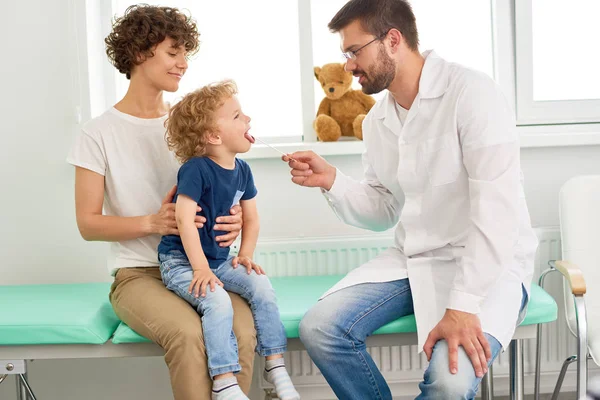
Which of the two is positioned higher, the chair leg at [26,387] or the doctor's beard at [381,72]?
the doctor's beard at [381,72]

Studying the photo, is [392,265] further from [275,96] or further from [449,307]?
[275,96]

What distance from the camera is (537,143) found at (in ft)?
8.88

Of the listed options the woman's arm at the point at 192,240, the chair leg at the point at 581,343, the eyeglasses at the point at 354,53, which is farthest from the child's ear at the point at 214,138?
the chair leg at the point at 581,343

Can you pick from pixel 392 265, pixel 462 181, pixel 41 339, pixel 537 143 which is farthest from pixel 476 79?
pixel 41 339

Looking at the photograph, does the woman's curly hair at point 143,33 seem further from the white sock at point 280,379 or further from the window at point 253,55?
A: the white sock at point 280,379

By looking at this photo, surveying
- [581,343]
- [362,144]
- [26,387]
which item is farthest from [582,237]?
[26,387]

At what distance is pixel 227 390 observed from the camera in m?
1.85

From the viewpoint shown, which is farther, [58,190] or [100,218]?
[58,190]

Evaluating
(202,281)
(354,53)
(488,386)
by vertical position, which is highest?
(354,53)

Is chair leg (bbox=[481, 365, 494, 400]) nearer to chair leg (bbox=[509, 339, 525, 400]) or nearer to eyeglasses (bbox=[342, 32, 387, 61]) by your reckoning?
chair leg (bbox=[509, 339, 525, 400])

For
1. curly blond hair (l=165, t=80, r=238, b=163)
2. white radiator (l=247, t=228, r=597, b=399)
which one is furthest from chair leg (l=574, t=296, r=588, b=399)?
curly blond hair (l=165, t=80, r=238, b=163)

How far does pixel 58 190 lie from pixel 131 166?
0.67 meters

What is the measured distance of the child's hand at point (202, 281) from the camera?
1.97m

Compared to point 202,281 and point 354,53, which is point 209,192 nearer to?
point 202,281
